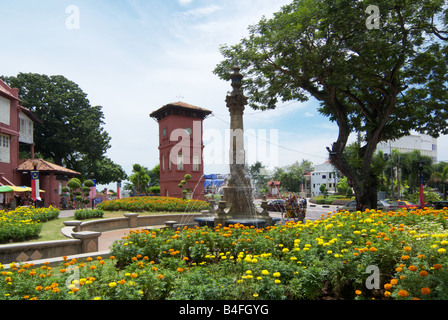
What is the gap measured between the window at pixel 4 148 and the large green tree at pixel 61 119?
1127 centimetres

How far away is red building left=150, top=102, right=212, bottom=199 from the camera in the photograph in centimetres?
3344

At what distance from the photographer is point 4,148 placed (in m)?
26.2

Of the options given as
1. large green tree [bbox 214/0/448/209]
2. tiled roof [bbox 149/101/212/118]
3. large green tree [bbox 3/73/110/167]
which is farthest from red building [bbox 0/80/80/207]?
large green tree [bbox 214/0/448/209]

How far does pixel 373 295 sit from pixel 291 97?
16.8m

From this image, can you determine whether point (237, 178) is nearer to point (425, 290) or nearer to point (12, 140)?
point (425, 290)

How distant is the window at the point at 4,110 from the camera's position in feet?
84.6

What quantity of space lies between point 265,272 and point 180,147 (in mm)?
30435

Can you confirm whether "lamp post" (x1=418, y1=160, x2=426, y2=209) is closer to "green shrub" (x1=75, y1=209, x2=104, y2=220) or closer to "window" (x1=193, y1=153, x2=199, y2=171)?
"green shrub" (x1=75, y1=209, x2=104, y2=220)

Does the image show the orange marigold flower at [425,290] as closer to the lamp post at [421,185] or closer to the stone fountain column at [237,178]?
the stone fountain column at [237,178]

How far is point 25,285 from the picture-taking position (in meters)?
3.91

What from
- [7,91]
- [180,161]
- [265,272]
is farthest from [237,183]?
[7,91]

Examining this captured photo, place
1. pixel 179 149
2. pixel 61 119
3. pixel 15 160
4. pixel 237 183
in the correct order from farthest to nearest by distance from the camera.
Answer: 1. pixel 61 119
2. pixel 179 149
3. pixel 15 160
4. pixel 237 183

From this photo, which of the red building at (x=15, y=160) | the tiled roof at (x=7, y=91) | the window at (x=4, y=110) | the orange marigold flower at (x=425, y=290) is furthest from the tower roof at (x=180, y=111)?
the orange marigold flower at (x=425, y=290)

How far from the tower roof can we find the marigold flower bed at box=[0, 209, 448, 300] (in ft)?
94.6
